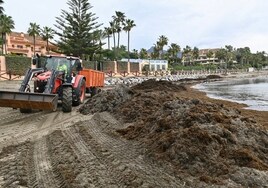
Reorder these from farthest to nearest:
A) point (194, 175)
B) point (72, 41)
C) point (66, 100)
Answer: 1. point (72, 41)
2. point (66, 100)
3. point (194, 175)

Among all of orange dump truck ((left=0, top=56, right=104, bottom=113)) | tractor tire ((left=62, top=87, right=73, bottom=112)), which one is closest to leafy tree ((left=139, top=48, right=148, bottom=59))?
orange dump truck ((left=0, top=56, right=104, bottom=113))

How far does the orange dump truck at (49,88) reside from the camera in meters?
10.1

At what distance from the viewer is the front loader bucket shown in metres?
10.0

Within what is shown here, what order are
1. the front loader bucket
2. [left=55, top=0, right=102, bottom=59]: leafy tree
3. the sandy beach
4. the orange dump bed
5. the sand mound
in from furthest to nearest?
[left=55, top=0, right=102, bottom=59]: leafy tree
the orange dump bed
the front loader bucket
the sand mound
the sandy beach

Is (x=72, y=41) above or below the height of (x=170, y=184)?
above

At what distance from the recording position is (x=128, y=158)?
609 centimetres

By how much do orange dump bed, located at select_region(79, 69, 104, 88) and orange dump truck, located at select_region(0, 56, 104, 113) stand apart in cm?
198

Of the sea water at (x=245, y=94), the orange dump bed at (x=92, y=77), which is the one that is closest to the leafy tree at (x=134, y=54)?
the sea water at (x=245, y=94)

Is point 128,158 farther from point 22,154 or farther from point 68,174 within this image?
point 22,154

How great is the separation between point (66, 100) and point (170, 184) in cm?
773

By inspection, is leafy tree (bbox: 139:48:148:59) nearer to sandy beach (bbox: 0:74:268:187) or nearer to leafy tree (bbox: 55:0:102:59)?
leafy tree (bbox: 55:0:102:59)

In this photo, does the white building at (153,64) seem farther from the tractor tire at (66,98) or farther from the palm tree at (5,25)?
the tractor tire at (66,98)

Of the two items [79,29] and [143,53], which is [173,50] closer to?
[143,53]

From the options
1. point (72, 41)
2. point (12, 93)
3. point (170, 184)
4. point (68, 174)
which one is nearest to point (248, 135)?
point (170, 184)
